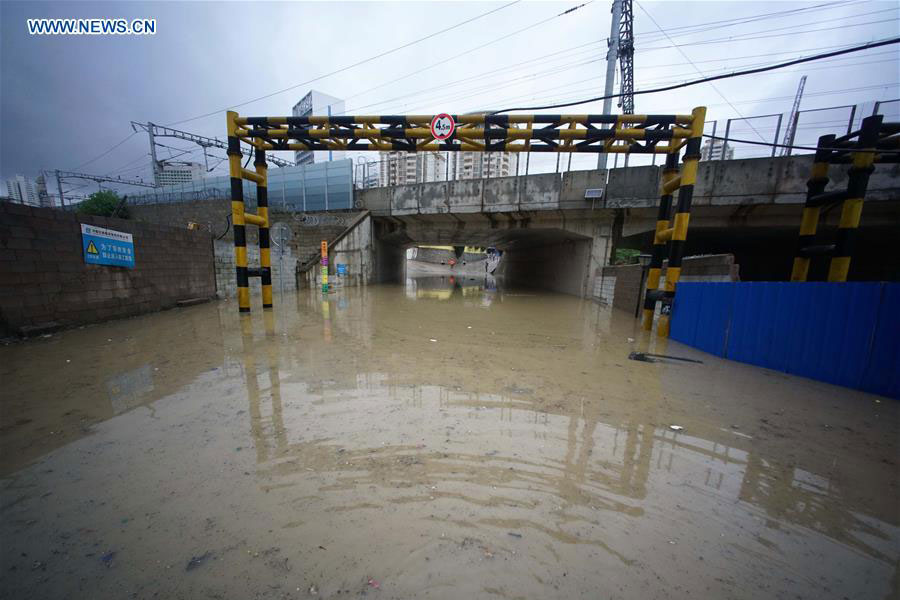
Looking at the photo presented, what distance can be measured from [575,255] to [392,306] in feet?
36.0

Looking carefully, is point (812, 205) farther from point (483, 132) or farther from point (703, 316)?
point (483, 132)

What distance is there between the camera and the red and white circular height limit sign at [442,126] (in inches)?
268

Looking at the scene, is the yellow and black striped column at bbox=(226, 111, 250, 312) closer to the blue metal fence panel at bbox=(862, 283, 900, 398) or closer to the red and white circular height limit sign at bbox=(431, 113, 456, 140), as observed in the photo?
the red and white circular height limit sign at bbox=(431, 113, 456, 140)

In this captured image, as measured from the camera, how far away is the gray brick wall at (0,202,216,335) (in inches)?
219

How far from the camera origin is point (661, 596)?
1.44 m

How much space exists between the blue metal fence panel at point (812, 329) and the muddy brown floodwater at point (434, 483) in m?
0.37

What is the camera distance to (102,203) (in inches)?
1211

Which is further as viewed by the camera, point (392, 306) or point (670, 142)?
point (392, 306)

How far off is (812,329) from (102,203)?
48360 mm

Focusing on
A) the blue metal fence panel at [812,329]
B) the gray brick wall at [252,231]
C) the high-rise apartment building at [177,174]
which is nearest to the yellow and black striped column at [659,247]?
the blue metal fence panel at [812,329]

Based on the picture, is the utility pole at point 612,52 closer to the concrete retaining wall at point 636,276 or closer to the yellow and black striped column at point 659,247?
the concrete retaining wall at point 636,276

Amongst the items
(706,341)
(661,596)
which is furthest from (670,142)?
(661,596)

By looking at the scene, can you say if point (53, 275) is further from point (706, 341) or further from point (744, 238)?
point (744, 238)

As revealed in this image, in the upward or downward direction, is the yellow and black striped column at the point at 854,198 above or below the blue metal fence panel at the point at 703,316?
above
